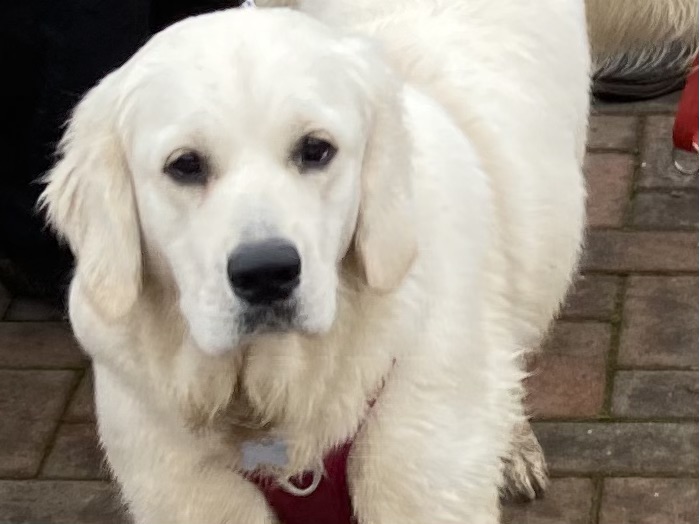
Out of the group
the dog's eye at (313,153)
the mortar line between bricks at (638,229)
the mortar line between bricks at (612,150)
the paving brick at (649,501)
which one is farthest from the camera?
the mortar line between bricks at (612,150)

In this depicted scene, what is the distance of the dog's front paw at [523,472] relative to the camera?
278cm

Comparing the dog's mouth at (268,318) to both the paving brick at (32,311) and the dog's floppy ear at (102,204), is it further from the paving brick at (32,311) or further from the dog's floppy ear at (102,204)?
the paving brick at (32,311)

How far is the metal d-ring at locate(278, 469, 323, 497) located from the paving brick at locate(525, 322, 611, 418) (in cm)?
96

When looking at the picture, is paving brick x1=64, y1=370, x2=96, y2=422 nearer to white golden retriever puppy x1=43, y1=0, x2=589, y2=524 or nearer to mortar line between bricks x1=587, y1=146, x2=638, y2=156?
white golden retriever puppy x1=43, y1=0, x2=589, y2=524

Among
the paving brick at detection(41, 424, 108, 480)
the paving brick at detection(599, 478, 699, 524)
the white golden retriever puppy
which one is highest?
the white golden retriever puppy

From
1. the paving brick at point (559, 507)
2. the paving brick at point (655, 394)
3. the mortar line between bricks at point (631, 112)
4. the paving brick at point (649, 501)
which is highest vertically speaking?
the paving brick at point (649, 501)

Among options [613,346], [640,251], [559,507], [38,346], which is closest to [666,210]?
[640,251]

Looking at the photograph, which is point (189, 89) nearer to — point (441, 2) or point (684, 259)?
point (441, 2)

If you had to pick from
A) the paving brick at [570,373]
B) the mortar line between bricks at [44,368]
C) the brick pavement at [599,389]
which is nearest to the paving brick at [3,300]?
the brick pavement at [599,389]

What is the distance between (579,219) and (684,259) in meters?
0.81

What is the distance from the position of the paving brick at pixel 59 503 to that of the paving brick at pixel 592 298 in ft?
3.95

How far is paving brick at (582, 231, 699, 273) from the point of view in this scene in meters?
3.46

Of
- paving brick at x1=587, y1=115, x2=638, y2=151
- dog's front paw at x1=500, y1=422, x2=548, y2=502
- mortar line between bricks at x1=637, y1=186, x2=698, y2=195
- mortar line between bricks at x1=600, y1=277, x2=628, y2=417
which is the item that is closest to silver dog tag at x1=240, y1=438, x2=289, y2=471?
dog's front paw at x1=500, y1=422, x2=548, y2=502

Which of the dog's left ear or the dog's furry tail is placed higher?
the dog's left ear
